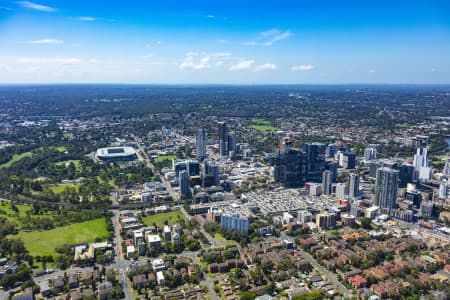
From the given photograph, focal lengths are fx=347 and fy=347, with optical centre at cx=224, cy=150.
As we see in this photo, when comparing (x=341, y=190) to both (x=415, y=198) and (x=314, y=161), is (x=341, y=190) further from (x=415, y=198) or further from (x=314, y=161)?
(x=415, y=198)

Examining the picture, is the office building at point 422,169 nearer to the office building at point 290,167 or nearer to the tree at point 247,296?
the office building at point 290,167

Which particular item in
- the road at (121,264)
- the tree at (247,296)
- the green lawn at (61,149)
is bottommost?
the road at (121,264)

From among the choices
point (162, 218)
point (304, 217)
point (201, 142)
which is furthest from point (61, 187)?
point (304, 217)

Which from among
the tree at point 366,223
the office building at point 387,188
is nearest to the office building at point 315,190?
the office building at point 387,188

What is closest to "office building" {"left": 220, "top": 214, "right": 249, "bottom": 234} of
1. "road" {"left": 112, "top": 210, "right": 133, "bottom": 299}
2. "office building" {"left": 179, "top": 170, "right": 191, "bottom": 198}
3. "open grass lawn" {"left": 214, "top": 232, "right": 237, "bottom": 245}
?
"open grass lawn" {"left": 214, "top": 232, "right": 237, "bottom": 245}

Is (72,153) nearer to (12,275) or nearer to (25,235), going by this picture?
(25,235)

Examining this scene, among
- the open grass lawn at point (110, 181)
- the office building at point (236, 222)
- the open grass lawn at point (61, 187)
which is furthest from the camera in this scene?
the open grass lawn at point (110, 181)
